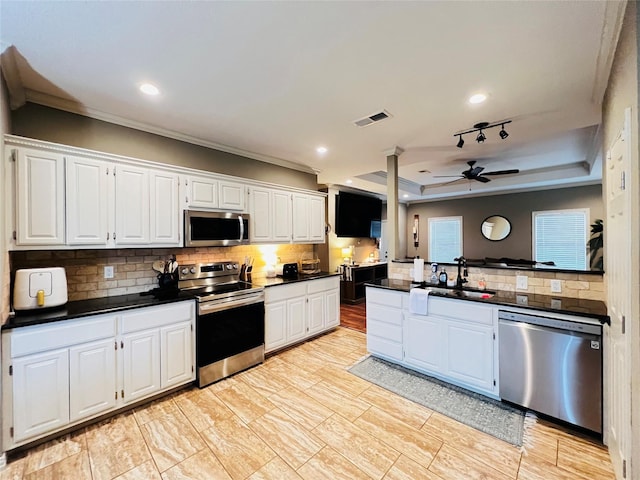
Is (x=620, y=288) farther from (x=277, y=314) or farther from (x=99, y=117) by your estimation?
→ (x=99, y=117)

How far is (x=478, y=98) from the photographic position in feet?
7.93

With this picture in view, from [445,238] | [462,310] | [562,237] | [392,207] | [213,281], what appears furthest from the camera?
[445,238]

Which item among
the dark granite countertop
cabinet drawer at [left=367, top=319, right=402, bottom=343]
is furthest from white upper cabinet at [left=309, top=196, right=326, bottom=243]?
the dark granite countertop

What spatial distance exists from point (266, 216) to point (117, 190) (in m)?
1.70

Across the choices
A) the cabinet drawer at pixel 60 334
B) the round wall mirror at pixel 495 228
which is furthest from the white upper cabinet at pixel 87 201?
the round wall mirror at pixel 495 228

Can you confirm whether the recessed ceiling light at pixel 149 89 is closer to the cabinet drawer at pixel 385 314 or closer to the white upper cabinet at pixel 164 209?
the white upper cabinet at pixel 164 209

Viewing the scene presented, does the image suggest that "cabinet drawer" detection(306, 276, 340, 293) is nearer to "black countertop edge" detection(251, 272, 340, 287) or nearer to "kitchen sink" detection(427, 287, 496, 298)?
"black countertop edge" detection(251, 272, 340, 287)

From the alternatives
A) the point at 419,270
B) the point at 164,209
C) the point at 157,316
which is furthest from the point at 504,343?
the point at 164,209

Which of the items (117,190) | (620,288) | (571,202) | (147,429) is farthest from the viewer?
(571,202)

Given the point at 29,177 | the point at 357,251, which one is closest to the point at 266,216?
the point at 29,177

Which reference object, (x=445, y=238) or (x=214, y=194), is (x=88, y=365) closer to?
(x=214, y=194)

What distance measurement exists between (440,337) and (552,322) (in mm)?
938

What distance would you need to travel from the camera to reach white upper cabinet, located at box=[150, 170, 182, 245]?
275 centimetres

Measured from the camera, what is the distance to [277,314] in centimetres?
353
